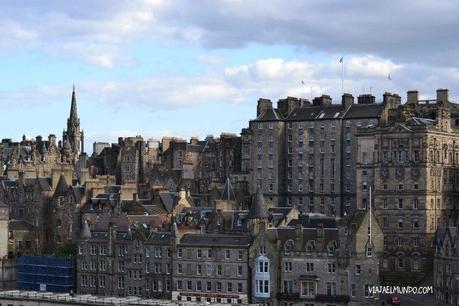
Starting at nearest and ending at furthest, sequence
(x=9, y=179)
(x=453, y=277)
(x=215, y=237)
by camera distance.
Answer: (x=453, y=277) → (x=215, y=237) → (x=9, y=179)

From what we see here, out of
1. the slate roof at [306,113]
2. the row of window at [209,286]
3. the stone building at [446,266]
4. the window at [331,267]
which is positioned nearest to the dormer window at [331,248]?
the window at [331,267]

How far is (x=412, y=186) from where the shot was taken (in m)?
112

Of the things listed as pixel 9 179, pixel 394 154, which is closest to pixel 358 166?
pixel 394 154

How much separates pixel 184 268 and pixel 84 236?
14.7 metres

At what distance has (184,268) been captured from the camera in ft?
354

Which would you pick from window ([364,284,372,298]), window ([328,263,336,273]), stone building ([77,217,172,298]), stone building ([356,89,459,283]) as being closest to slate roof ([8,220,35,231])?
stone building ([77,217,172,298])

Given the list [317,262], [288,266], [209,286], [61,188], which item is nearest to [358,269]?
[317,262]

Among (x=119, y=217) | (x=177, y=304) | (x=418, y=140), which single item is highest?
(x=418, y=140)

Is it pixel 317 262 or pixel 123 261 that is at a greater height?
pixel 317 262

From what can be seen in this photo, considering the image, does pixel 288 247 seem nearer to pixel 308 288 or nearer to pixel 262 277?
pixel 262 277

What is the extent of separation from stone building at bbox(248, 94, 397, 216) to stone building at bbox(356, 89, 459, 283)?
1041cm

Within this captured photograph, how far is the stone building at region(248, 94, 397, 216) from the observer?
424 ft

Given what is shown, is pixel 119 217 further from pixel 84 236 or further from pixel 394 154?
pixel 394 154

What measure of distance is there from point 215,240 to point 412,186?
21.9m
